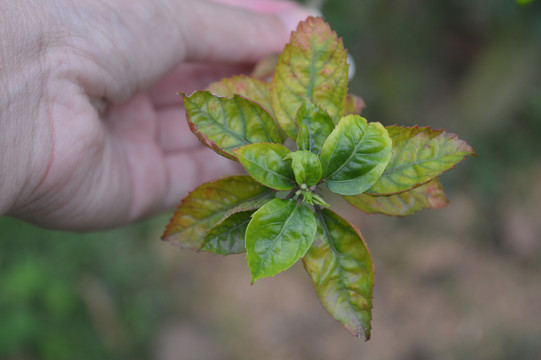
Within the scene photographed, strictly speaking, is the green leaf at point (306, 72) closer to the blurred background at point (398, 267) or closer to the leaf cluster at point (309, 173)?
the leaf cluster at point (309, 173)

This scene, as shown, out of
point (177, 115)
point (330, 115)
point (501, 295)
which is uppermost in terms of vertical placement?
point (330, 115)

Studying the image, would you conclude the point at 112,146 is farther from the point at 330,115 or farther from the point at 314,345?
the point at 314,345

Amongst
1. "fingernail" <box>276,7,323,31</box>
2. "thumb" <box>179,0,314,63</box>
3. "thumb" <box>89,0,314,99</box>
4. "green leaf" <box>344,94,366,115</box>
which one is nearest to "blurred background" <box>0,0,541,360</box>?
"fingernail" <box>276,7,323,31</box>

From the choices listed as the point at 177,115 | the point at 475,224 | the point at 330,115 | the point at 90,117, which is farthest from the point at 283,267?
the point at 475,224

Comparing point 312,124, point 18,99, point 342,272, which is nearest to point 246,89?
Result: point 312,124

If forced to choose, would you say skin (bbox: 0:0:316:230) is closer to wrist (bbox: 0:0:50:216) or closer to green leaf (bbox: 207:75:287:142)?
wrist (bbox: 0:0:50:216)
